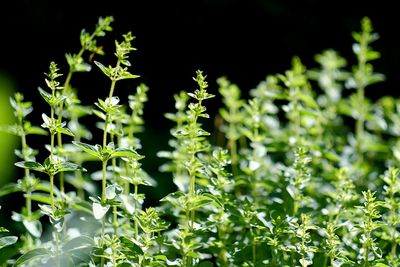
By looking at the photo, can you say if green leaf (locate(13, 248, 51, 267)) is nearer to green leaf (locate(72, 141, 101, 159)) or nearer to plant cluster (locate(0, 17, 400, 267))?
plant cluster (locate(0, 17, 400, 267))

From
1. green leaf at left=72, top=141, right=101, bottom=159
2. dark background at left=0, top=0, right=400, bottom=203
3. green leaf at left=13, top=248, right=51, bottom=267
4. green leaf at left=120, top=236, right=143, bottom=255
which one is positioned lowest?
green leaf at left=13, top=248, right=51, bottom=267

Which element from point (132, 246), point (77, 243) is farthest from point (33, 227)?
point (132, 246)

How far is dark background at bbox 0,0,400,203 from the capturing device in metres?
4.44

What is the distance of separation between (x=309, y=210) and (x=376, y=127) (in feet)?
4.57

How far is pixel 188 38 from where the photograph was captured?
473 cm

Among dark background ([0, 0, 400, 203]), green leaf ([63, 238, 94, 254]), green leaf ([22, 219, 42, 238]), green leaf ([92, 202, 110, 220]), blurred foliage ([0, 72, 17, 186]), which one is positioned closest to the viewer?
green leaf ([92, 202, 110, 220])

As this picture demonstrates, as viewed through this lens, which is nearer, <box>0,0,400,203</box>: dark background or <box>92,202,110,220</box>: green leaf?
<box>92,202,110,220</box>: green leaf

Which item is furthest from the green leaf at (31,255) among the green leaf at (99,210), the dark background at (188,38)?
the dark background at (188,38)

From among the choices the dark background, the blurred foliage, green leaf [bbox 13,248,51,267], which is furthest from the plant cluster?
the dark background

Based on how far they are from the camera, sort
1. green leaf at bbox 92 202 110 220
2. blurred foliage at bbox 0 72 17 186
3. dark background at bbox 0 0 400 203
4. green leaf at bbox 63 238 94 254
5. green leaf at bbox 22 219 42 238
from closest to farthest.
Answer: green leaf at bbox 92 202 110 220 < green leaf at bbox 63 238 94 254 < green leaf at bbox 22 219 42 238 < blurred foliage at bbox 0 72 17 186 < dark background at bbox 0 0 400 203

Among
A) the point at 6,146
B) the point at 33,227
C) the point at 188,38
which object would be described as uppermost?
the point at 188,38

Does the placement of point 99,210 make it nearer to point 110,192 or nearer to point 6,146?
point 110,192

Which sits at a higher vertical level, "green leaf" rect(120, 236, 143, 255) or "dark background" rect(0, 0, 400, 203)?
"dark background" rect(0, 0, 400, 203)

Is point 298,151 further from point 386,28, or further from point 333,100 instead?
point 386,28
